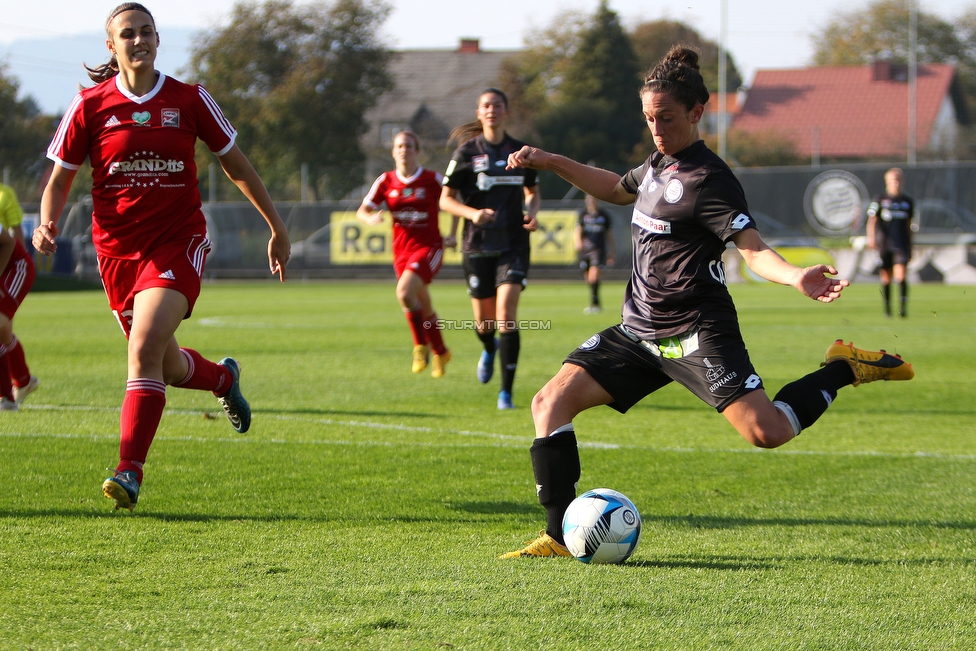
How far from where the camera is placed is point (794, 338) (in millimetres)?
13531

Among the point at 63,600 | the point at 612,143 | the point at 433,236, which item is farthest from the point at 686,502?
the point at 612,143

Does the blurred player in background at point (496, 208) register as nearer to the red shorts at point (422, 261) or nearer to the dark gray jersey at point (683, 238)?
the red shorts at point (422, 261)

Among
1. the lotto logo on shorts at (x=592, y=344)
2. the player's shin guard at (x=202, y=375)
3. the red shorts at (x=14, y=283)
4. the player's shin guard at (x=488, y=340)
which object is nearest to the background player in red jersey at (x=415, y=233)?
the player's shin guard at (x=488, y=340)

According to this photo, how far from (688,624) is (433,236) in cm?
742

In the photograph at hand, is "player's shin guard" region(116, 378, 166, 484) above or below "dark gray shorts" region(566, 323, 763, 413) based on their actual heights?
below

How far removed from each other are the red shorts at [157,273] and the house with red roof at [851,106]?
149 ft

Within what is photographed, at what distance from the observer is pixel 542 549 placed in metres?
4.05

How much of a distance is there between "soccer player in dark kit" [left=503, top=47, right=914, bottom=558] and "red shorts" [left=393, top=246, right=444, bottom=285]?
5.84 m

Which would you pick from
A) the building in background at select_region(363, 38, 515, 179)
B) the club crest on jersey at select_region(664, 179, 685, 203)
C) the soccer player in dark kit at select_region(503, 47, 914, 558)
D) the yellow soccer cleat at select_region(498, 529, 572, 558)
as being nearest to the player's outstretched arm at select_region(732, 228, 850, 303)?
the soccer player in dark kit at select_region(503, 47, 914, 558)

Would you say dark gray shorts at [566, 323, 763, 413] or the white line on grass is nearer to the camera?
dark gray shorts at [566, 323, 763, 413]

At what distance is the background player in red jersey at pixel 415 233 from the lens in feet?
33.0

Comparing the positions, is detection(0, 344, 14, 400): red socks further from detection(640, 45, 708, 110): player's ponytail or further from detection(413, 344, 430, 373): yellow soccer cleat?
detection(640, 45, 708, 110): player's ponytail

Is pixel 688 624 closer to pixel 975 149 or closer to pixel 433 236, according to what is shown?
pixel 433 236

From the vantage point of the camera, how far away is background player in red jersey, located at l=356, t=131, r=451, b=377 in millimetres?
10047
